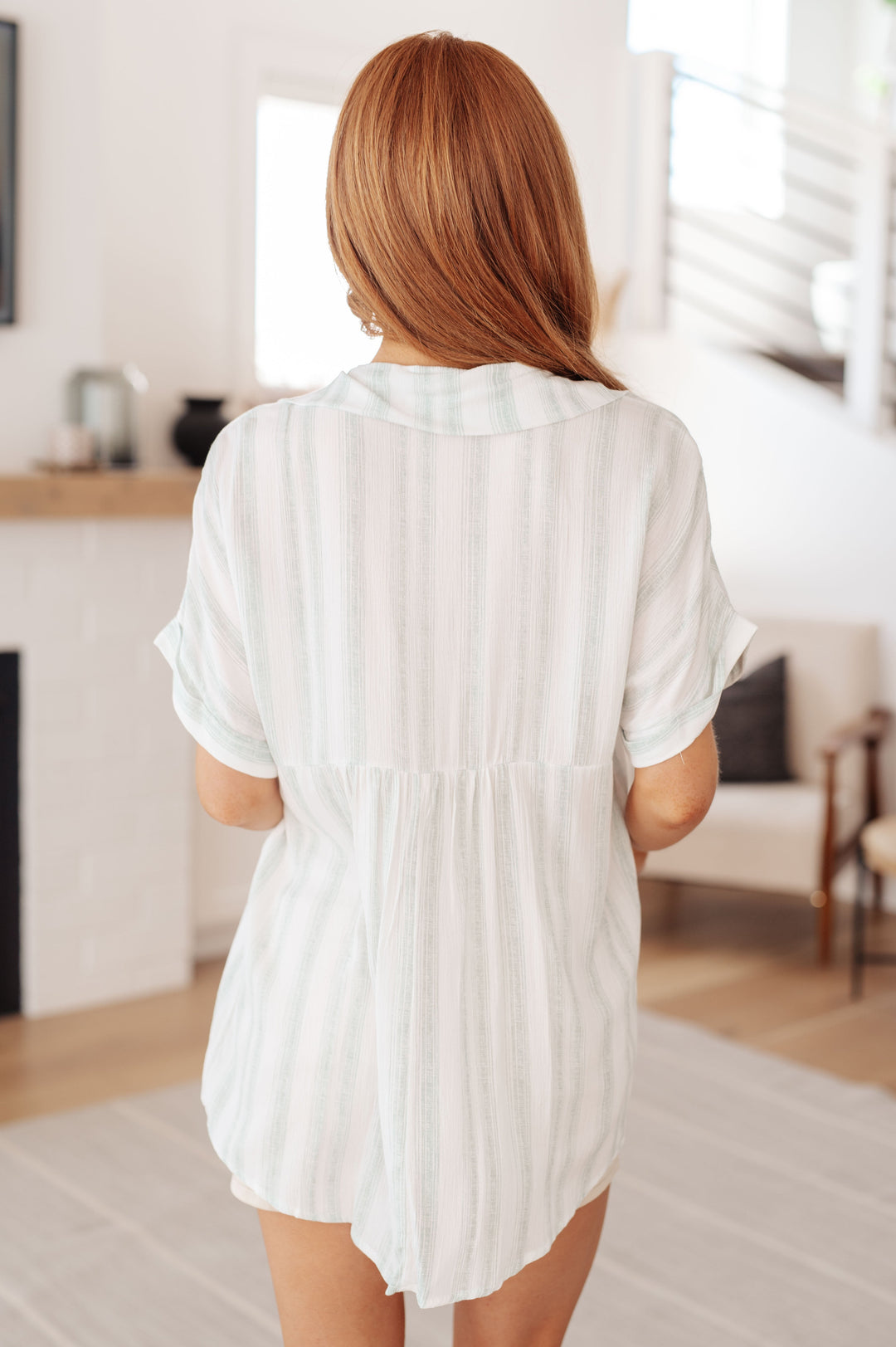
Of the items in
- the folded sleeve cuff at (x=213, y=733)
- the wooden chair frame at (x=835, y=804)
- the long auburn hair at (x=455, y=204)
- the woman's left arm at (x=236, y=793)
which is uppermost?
the long auburn hair at (x=455, y=204)

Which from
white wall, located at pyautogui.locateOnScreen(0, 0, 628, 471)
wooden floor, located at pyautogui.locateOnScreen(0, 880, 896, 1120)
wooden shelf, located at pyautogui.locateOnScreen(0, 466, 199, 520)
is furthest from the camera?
white wall, located at pyautogui.locateOnScreen(0, 0, 628, 471)

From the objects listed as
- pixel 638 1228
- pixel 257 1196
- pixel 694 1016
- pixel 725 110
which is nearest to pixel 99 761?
pixel 694 1016

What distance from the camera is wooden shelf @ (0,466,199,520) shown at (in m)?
3.22

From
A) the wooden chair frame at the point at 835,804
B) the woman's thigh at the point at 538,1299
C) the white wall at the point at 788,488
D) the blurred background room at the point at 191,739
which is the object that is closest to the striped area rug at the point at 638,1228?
the blurred background room at the point at 191,739

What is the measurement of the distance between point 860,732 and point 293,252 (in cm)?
211

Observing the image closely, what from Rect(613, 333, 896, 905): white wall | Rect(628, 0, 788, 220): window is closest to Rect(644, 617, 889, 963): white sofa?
Rect(613, 333, 896, 905): white wall

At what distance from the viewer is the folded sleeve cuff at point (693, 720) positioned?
3.17 ft

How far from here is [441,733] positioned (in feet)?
3.11

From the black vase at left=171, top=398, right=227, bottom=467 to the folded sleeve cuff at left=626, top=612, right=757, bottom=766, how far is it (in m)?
2.84

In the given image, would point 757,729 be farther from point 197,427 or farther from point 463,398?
point 463,398

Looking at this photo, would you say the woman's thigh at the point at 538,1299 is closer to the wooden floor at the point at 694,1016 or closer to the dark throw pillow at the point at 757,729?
the wooden floor at the point at 694,1016

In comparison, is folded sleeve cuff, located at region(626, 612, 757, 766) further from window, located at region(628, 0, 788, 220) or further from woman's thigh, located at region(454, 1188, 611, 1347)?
window, located at region(628, 0, 788, 220)

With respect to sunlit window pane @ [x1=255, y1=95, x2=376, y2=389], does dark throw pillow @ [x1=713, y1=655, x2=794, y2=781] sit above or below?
below

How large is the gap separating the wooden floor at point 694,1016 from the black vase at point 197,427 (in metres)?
1.36
